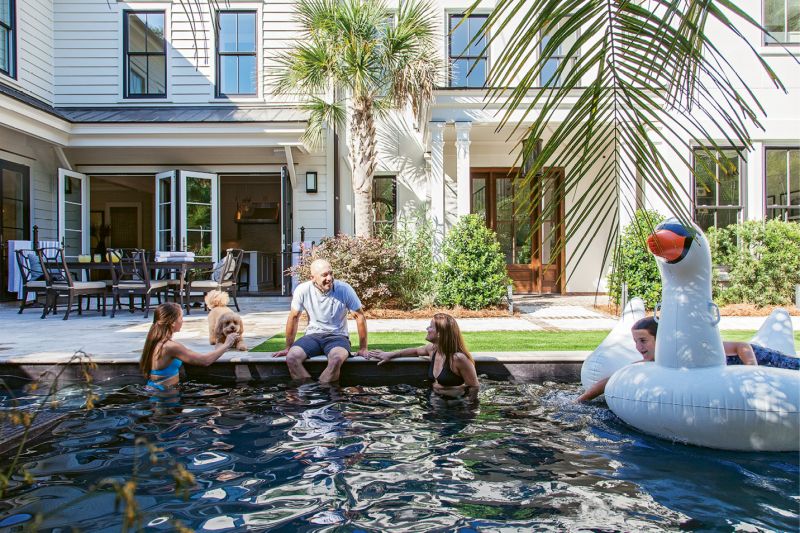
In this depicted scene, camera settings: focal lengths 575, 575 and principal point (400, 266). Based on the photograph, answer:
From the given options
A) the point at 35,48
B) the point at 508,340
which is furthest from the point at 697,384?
the point at 35,48

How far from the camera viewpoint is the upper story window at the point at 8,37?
10695 mm

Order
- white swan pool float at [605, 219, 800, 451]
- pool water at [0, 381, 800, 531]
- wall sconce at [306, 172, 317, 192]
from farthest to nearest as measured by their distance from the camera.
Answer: wall sconce at [306, 172, 317, 192]
white swan pool float at [605, 219, 800, 451]
pool water at [0, 381, 800, 531]

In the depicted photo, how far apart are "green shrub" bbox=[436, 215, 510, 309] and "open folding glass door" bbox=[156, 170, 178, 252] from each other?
18.5ft

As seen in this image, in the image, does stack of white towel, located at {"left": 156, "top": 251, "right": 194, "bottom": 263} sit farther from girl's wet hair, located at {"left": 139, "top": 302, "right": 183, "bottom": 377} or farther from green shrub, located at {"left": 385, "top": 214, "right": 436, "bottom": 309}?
girl's wet hair, located at {"left": 139, "top": 302, "right": 183, "bottom": 377}

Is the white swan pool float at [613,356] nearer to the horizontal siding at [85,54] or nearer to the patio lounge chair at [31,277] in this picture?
the patio lounge chair at [31,277]

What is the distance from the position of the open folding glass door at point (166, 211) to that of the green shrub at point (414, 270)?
469 cm

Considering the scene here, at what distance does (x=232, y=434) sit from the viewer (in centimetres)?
358

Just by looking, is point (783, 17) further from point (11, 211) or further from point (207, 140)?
point (11, 211)

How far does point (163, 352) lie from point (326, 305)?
1.47 meters

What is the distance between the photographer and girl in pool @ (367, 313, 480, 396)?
443 centimetres

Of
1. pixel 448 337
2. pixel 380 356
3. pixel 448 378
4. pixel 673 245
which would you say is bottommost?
pixel 448 378

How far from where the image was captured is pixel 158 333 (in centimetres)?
441

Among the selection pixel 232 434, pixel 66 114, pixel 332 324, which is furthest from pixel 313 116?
pixel 232 434

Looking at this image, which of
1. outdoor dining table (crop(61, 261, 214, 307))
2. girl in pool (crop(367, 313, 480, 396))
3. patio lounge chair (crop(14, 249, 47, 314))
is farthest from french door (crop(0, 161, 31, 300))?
girl in pool (crop(367, 313, 480, 396))
